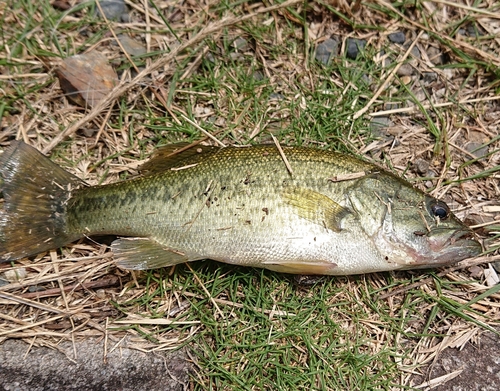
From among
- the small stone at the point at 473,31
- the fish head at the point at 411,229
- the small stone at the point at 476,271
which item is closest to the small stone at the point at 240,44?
the fish head at the point at 411,229

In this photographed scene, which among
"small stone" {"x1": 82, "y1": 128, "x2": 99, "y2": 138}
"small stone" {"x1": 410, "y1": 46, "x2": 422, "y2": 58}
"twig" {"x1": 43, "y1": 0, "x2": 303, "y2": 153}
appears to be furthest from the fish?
"small stone" {"x1": 410, "y1": 46, "x2": 422, "y2": 58}

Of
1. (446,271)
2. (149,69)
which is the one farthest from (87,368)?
(446,271)

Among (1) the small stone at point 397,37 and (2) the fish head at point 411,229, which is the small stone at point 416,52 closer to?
(1) the small stone at point 397,37

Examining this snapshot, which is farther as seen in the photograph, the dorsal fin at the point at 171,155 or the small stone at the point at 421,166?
the small stone at the point at 421,166

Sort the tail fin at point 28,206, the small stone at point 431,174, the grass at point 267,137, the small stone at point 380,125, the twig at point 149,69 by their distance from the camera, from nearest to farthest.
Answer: the tail fin at point 28,206, the grass at point 267,137, the twig at point 149,69, the small stone at point 431,174, the small stone at point 380,125

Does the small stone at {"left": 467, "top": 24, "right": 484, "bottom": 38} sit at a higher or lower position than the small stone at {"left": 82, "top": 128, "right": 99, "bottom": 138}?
higher

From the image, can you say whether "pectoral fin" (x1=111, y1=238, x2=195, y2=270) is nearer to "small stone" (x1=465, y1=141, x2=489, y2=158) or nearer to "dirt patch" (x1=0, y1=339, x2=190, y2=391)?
"dirt patch" (x1=0, y1=339, x2=190, y2=391)

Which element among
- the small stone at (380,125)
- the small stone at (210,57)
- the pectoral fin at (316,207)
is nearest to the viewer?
the pectoral fin at (316,207)

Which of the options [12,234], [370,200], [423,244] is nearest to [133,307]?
[12,234]
